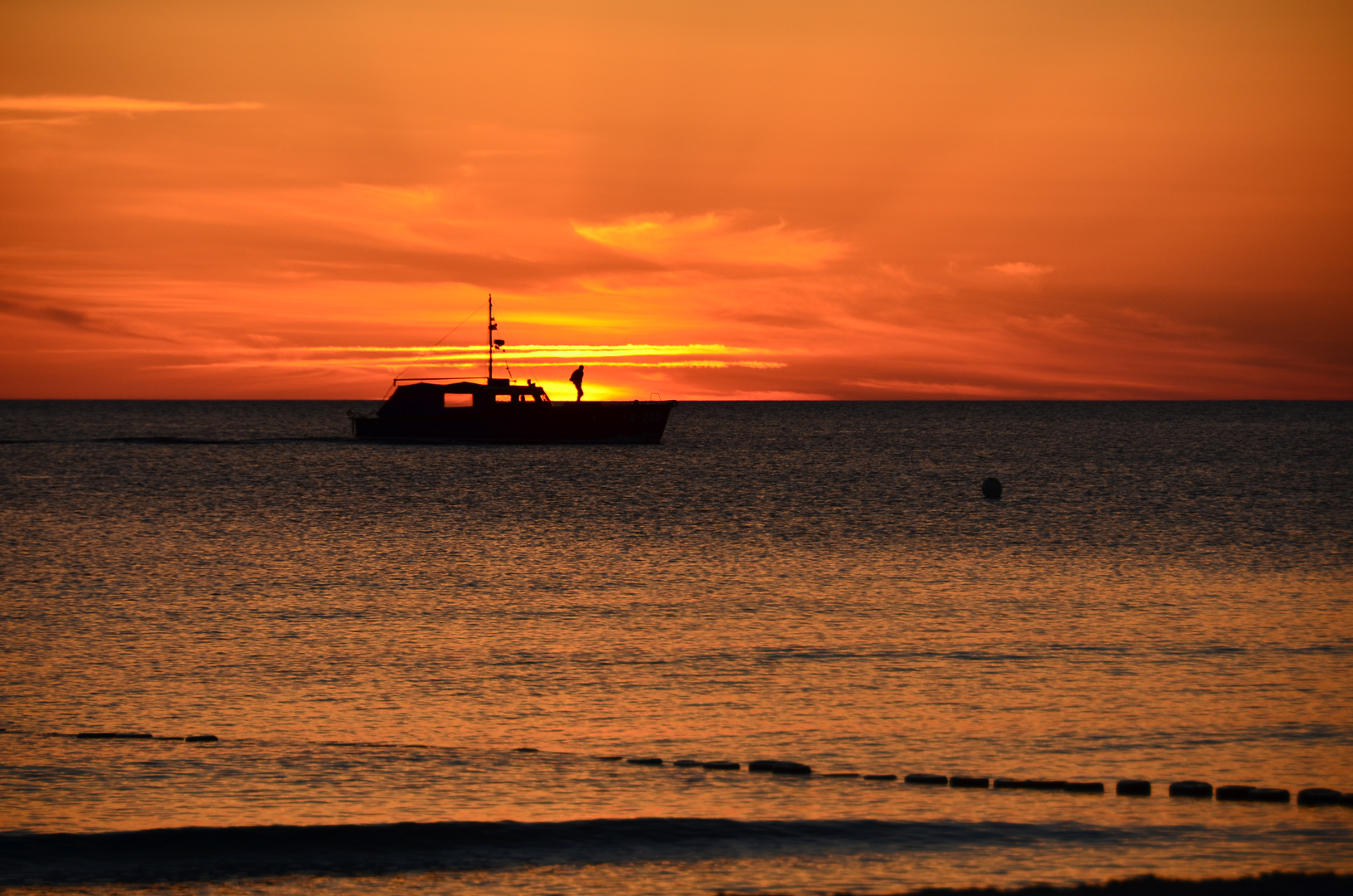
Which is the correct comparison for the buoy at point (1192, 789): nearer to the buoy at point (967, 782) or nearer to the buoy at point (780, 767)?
the buoy at point (967, 782)

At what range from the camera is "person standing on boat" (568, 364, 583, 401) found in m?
102

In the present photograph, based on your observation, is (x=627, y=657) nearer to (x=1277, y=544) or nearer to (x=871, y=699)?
(x=871, y=699)

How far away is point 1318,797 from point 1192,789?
1234 millimetres

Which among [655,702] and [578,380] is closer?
[655,702]

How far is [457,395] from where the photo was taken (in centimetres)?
10394

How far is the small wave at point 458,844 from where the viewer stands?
11195 millimetres

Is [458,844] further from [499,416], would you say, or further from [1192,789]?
[499,416]

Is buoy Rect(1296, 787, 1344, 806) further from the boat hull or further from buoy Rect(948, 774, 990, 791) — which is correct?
the boat hull

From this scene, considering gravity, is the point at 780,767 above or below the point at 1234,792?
below

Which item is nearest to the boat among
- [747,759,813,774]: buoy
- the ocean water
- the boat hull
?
the boat hull

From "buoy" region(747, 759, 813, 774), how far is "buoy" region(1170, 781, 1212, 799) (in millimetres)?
4025

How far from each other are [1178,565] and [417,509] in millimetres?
34484

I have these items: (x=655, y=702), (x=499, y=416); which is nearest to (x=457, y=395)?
(x=499, y=416)

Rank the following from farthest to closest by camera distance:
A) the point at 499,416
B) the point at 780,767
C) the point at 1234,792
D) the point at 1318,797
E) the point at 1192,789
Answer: the point at 499,416, the point at 780,767, the point at 1192,789, the point at 1234,792, the point at 1318,797
